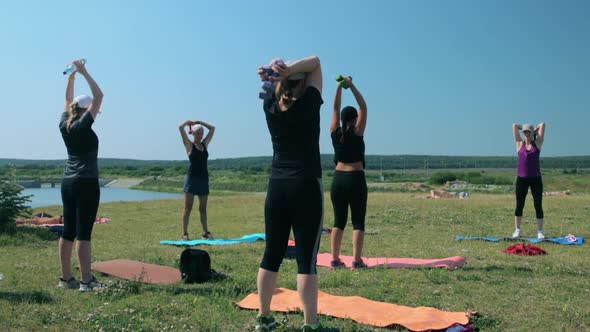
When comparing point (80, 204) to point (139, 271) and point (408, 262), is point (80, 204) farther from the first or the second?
point (408, 262)

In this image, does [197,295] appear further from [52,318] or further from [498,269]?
[498,269]

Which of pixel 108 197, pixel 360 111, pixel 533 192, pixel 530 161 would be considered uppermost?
pixel 360 111

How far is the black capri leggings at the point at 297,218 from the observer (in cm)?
408

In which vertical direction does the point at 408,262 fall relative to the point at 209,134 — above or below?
below

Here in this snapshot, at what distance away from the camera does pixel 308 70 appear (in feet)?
13.6

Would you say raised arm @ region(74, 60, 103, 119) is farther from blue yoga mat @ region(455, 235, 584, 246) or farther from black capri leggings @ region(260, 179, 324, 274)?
blue yoga mat @ region(455, 235, 584, 246)

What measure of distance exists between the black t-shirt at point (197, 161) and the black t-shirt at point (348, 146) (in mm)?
3978

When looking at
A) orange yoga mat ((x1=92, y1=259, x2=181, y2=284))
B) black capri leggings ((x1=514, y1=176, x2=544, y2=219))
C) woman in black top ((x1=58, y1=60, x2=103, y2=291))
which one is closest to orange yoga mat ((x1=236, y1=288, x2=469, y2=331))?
orange yoga mat ((x1=92, y1=259, x2=181, y2=284))

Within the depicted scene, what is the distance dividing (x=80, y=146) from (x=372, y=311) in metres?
3.48

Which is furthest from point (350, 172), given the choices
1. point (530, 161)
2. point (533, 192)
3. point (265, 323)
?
point (533, 192)

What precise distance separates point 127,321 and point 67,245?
1.81 metres

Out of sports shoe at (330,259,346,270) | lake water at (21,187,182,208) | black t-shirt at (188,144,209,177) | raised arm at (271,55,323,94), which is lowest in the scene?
lake water at (21,187,182,208)

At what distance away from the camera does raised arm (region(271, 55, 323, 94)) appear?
4041mm

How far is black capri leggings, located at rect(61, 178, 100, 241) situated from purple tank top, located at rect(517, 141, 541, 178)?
7.88 metres
